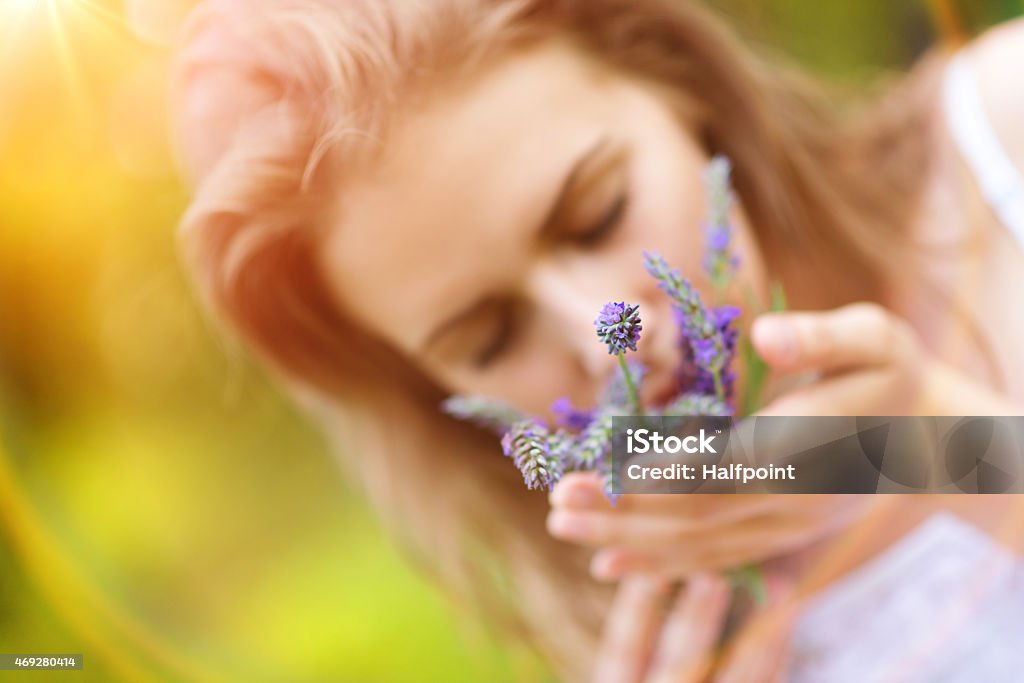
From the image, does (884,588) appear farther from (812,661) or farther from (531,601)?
(531,601)

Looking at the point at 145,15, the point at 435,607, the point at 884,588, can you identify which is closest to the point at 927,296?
the point at 884,588

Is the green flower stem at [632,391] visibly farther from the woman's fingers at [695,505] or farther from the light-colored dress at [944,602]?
the light-colored dress at [944,602]

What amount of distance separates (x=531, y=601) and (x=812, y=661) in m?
0.27

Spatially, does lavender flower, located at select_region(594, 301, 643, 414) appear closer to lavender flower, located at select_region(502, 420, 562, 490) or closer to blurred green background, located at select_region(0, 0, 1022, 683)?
lavender flower, located at select_region(502, 420, 562, 490)

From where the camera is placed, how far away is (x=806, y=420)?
1.43 feet

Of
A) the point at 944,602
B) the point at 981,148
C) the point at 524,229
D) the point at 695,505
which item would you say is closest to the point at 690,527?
the point at 695,505

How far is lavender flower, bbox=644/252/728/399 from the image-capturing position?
34 centimetres

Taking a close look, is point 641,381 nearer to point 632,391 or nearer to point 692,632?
point 632,391

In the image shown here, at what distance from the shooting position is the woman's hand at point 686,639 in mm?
542

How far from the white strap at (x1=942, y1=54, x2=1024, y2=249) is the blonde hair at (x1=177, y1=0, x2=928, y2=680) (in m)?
0.07

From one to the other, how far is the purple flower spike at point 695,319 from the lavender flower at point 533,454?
0.09 meters

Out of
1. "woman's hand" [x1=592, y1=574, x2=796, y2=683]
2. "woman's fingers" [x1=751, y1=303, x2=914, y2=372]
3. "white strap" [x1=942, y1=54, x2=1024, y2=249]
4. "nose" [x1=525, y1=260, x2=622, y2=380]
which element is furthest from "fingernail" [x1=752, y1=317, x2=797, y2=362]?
"white strap" [x1=942, y1=54, x2=1024, y2=249]

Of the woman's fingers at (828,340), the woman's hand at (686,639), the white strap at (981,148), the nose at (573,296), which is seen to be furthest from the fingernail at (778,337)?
the white strap at (981,148)

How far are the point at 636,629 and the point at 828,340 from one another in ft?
1.00
